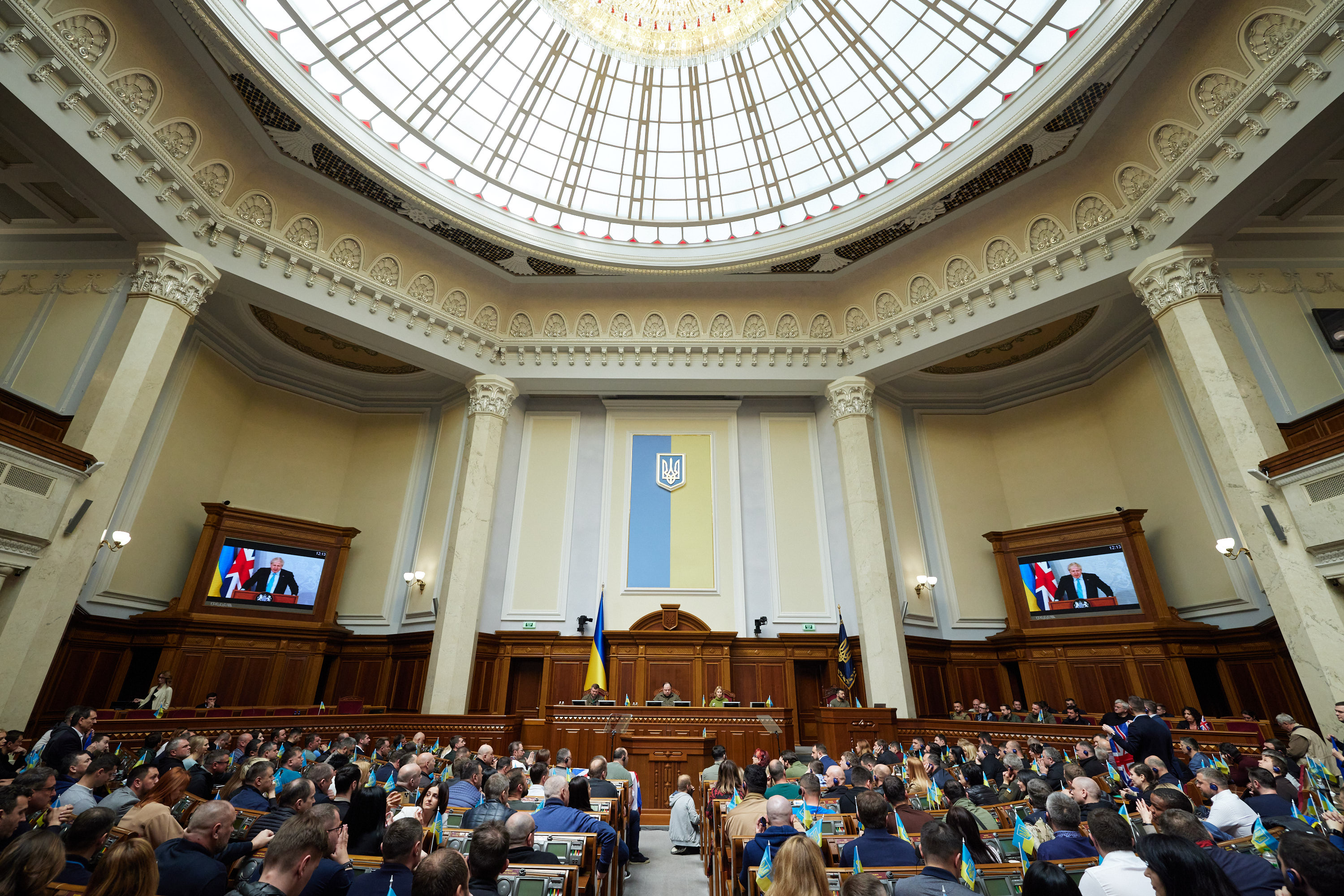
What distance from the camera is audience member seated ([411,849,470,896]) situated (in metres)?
2.22

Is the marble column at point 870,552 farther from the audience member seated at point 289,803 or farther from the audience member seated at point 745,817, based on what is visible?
the audience member seated at point 289,803

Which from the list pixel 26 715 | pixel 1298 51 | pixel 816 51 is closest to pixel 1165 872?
pixel 1298 51

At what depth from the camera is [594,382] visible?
1479 cm

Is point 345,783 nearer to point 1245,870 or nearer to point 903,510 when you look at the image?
point 1245,870

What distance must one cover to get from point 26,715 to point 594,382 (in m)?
10.4

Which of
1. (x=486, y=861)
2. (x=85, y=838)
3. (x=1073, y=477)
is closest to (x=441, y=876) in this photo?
(x=486, y=861)

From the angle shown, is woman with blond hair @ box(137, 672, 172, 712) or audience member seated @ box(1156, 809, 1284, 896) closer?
audience member seated @ box(1156, 809, 1284, 896)

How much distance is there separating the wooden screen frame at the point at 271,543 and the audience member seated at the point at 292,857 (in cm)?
1185

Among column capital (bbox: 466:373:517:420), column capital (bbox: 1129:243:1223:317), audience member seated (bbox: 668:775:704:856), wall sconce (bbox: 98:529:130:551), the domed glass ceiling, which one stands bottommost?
audience member seated (bbox: 668:775:704:856)

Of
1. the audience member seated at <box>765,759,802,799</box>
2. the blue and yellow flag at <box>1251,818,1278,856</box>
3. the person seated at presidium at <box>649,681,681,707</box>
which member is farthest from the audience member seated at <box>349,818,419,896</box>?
the person seated at presidium at <box>649,681,681,707</box>

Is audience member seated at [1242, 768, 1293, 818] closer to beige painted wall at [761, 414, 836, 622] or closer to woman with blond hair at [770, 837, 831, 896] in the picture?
woman with blond hair at [770, 837, 831, 896]

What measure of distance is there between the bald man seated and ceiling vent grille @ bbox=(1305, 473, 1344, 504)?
9.45 metres

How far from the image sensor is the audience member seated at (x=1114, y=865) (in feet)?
9.04

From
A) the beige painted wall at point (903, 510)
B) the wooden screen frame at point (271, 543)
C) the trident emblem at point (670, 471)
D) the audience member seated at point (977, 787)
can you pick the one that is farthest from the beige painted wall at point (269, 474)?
the audience member seated at point (977, 787)
